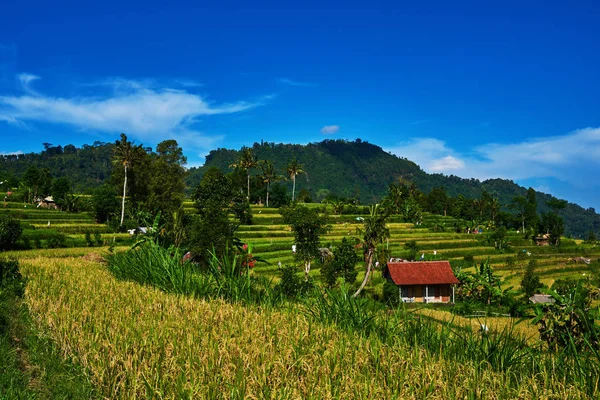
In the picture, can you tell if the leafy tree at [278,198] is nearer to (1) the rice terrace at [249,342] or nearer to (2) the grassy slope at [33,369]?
(1) the rice terrace at [249,342]

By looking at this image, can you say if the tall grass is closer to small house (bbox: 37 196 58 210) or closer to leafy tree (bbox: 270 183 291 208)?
small house (bbox: 37 196 58 210)

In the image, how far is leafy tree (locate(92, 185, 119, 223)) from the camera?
2608 inches

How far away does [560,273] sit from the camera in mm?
68562

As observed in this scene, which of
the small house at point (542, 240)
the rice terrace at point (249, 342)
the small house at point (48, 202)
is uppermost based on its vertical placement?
the small house at point (48, 202)

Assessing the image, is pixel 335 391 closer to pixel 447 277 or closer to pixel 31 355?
pixel 31 355

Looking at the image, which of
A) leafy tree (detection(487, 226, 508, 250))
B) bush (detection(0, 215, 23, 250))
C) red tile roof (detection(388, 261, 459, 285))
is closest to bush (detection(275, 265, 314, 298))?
red tile roof (detection(388, 261, 459, 285))

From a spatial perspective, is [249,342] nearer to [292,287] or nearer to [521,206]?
[292,287]

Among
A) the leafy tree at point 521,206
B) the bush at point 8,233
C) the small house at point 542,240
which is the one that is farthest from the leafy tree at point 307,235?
the leafy tree at point 521,206

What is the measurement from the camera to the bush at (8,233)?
41344 millimetres

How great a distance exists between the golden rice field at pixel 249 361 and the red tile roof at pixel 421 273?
147ft

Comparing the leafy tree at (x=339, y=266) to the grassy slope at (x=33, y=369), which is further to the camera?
the leafy tree at (x=339, y=266)

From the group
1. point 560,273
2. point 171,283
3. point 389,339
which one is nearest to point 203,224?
point 171,283

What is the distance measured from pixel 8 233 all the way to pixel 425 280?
142 feet

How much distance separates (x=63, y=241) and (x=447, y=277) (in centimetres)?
4238
